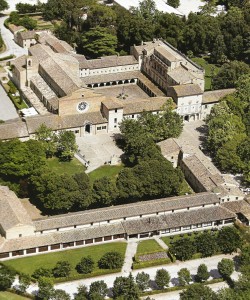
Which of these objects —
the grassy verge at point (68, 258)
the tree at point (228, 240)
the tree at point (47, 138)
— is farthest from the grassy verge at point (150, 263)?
the tree at point (47, 138)

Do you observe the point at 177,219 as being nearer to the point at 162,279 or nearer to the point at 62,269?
the point at 162,279

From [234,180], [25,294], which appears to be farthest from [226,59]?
[25,294]

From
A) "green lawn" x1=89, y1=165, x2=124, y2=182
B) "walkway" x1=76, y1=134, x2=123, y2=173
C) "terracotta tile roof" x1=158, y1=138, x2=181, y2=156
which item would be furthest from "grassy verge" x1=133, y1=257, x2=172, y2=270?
"walkway" x1=76, y1=134, x2=123, y2=173

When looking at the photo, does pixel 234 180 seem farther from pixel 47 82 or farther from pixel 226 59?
pixel 226 59

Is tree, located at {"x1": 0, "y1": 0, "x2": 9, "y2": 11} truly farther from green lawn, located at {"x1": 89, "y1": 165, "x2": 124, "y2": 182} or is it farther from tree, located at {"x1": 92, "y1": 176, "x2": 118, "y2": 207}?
tree, located at {"x1": 92, "y1": 176, "x2": 118, "y2": 207}

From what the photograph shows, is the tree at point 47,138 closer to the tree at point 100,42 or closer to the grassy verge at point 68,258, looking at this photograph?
the grassy verge at point 68,258
